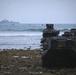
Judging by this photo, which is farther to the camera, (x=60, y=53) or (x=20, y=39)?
(x=20, y=39)

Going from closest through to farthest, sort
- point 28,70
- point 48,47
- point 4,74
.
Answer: point 4,74 < point 28,70 < point 48,47

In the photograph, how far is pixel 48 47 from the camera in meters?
15.6

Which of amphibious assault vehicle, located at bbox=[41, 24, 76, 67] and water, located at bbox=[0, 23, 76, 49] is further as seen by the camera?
water, located at bbox=[0, 23, 76, 49]

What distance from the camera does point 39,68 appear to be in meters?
15.4

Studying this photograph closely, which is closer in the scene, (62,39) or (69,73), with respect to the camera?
(69,73)

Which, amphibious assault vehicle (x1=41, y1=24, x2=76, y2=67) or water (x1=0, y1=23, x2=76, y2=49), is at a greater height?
amphibious assault vehicle (x1=41, y1=24, x2=76, y2=67)

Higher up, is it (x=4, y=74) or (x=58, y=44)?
(x=58, y=44)

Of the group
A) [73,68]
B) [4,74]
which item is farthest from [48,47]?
[4,74]

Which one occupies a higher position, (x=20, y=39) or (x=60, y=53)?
(x=60, y=53)

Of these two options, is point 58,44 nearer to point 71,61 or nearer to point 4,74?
point 71,61

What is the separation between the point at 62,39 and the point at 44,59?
1.27 meters

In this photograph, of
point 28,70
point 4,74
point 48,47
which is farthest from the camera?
point 48,47

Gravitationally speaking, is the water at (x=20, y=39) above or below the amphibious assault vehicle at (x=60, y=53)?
below

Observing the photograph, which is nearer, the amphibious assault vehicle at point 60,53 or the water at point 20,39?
the amphibious assault vehicle at point 60,53
